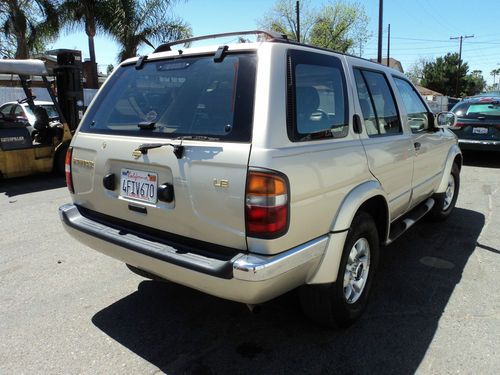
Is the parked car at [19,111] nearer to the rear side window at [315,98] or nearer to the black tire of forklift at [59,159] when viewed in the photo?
the black tire of forklift at [59,159]

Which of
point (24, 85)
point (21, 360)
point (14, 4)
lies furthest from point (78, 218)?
point (14, 4)

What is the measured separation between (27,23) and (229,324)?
24.9 m

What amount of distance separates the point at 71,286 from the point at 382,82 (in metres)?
3.23

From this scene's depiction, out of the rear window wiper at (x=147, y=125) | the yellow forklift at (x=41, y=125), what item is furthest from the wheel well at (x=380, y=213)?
the yellow forklift at (x=41, y=125)

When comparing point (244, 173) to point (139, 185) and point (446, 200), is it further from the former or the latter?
point (446, 200)

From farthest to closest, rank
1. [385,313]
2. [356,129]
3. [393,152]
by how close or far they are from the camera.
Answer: [393,152], [385,313], [356,129]

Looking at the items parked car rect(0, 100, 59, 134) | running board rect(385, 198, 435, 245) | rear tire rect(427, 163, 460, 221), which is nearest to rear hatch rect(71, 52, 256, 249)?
running board rect(385, 198, 435, 245)

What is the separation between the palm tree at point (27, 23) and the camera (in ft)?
69.3

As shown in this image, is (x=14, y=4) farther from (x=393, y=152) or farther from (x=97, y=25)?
(x=393, y=152)

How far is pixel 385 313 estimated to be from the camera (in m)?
3.27

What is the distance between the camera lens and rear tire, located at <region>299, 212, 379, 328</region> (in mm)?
2775

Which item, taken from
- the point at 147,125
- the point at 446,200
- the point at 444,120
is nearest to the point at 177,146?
the point at 147,125

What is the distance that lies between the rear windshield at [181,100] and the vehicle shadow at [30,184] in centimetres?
524

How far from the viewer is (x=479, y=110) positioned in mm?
9984
